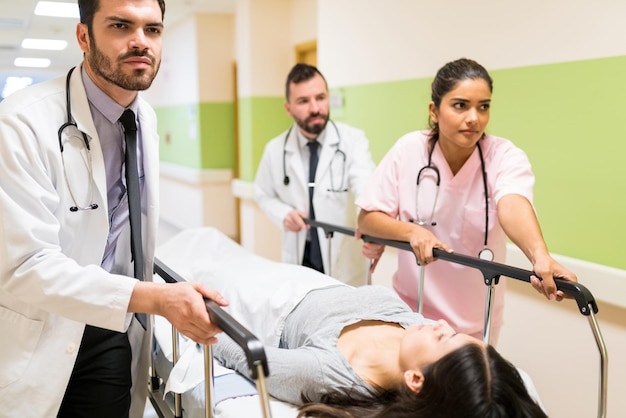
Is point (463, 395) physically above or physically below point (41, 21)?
below

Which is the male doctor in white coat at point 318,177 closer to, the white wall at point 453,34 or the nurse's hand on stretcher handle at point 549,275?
the white wall at point 453,34

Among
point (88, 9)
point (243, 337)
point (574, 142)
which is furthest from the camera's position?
point (574, 142)

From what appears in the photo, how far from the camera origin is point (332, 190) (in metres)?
2.85

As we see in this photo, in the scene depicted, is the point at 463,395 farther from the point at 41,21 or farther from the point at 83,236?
the point at 41,21

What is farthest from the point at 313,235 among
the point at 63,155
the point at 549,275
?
the point at 63,155

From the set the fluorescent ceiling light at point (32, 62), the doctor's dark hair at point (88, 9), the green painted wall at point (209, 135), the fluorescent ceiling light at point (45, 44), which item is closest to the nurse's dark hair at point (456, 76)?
the doctor's dark hair at point (88, 9)

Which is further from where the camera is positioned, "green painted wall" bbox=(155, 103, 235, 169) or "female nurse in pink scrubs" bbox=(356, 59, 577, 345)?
"green painted wall" bbox=(155, 103, 235, 169)

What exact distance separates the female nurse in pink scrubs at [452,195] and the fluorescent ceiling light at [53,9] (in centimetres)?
391

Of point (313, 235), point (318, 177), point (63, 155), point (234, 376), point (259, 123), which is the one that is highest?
point (63, 155)

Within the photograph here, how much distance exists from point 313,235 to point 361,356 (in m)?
1.30

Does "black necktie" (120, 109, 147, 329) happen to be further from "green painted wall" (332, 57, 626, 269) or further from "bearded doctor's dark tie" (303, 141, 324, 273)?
"green painted wall" (332, 57, 626, 269)

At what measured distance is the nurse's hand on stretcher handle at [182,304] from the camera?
123 centimetres

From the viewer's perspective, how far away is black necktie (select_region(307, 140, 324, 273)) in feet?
9.32

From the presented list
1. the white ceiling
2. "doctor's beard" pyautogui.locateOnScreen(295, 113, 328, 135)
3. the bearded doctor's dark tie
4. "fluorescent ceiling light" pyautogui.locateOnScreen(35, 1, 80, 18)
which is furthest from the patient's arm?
"fluorescent ceiling light" pyautogui.locateOnScreen(35, 1, 80, 18)
